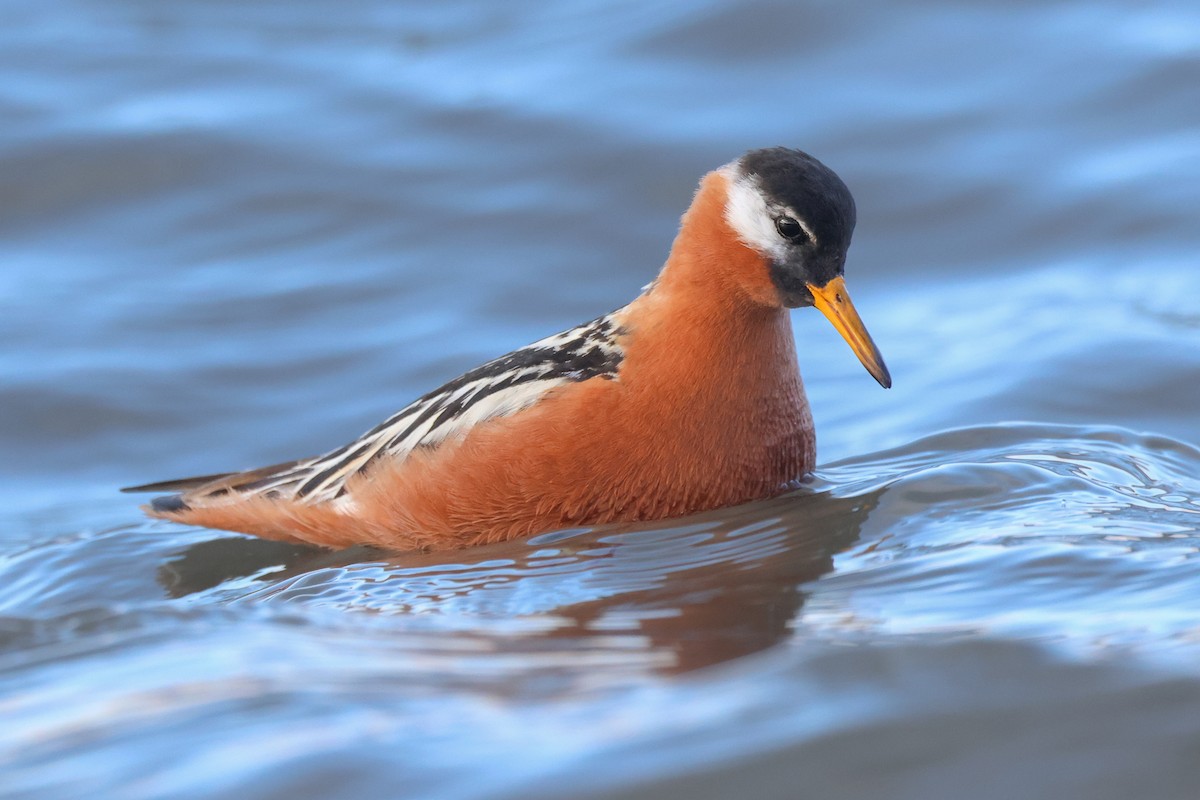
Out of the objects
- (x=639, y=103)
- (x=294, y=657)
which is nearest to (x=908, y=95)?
(x=639, y=103)

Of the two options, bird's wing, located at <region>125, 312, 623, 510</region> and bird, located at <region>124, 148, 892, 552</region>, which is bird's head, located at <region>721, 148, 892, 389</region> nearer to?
bird, located at <region>124, 148, 892, 552</region>

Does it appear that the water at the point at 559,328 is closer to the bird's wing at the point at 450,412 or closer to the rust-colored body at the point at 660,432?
the rust-colored body at the point at 660,432

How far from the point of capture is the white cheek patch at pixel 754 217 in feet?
17.5

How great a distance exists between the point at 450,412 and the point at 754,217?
1.31 m

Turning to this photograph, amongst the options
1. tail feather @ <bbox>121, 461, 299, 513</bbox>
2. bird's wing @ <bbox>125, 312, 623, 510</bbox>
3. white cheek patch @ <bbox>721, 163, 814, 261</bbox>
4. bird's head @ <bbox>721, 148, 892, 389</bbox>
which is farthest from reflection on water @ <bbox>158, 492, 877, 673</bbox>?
white cheek patch @ <bbox>721, 163, 814, 261</bbox>

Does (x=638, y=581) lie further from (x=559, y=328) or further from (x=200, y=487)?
(x=559, y=328)

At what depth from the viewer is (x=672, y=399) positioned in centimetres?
533

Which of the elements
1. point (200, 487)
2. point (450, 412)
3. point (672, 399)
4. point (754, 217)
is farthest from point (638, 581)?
point (200, 487)

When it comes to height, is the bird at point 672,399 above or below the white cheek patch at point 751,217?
below

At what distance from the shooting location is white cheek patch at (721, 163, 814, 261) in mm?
5344

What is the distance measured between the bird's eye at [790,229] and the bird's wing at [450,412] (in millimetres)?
697

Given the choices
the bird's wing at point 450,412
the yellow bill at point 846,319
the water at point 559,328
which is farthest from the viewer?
the bird's wing at point 450,412

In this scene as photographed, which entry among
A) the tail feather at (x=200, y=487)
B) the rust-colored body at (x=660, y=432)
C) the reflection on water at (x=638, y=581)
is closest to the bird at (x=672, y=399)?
the rust-colored body at (x=660, y=432)

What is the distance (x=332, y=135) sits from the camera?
1034 centimetres
